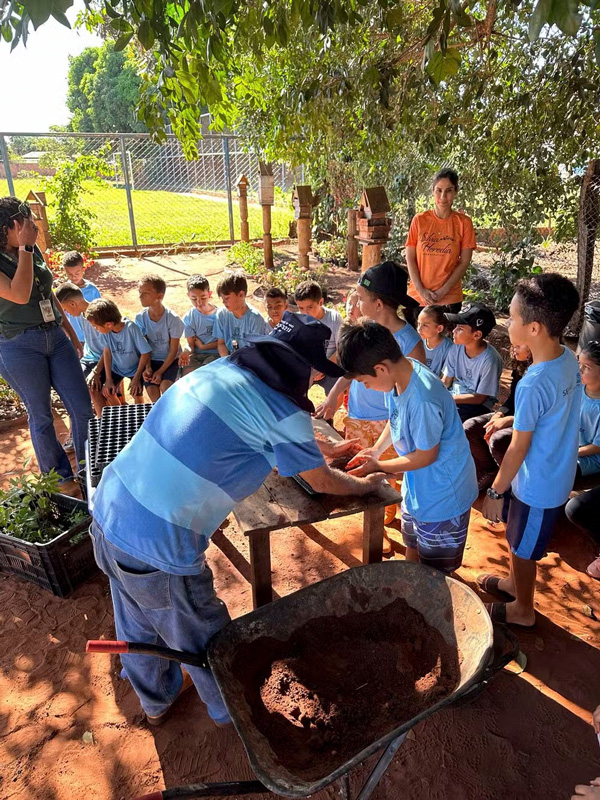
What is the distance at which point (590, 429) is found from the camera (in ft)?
11.5

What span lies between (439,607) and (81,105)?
44098mm

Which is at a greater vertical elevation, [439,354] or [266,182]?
[266,182]

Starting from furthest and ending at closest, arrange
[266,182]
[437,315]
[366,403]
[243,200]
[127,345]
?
[243,200]
[266,182]
[127,345]
[437,315]
[366,403]

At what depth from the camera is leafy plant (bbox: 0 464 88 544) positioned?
3.30 meters

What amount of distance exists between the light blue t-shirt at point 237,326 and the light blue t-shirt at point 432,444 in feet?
8.65

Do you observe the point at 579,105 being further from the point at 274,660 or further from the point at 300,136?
the point at 274,660

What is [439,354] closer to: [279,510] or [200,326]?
[200,326]

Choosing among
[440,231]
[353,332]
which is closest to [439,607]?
[353,332]

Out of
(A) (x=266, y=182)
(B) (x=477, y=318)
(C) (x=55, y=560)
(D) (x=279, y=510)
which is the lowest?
(C) (x=55, y=560)

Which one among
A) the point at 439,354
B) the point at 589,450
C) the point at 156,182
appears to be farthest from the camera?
the point at 156,182

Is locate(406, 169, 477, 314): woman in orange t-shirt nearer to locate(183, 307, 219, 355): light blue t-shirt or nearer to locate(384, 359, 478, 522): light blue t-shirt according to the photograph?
locate(183, 307, 219, 355): light blue t-shirt

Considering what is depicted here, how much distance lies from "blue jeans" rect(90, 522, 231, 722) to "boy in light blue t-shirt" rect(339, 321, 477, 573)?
0.89 meters

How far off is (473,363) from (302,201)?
5684 millimetres

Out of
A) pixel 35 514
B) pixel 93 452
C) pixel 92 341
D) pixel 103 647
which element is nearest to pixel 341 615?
pixel 103 647
